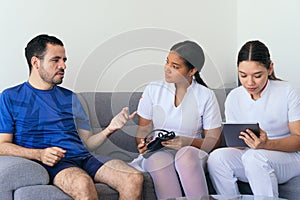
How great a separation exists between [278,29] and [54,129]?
1816mm

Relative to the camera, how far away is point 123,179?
238cm

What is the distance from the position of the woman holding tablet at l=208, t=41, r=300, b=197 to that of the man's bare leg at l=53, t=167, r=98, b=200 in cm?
67

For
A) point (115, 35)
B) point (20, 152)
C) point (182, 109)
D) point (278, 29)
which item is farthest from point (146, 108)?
point (278, 29)

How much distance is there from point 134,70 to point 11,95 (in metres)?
1.04

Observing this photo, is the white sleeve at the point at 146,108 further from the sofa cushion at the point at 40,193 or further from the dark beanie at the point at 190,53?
the sofa cushion at the point at 40,193

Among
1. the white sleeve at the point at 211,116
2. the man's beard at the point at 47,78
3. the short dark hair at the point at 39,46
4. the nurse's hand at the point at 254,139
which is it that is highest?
the short dark hair at the point at 39,46

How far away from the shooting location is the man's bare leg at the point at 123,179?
93.0 inches

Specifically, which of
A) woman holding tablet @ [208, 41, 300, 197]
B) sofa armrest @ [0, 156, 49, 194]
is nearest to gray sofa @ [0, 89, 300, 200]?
sofa armrest @ [0, 156, 49, 194]

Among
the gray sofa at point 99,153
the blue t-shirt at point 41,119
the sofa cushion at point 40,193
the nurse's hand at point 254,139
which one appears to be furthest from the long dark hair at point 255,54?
the sofa cushion at point 40,193

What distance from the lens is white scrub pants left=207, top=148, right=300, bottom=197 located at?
2.40 meters

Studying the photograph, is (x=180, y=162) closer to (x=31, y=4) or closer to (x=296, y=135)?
(x=296, y=135)

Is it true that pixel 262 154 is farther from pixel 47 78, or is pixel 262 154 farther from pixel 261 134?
pixel 47 78

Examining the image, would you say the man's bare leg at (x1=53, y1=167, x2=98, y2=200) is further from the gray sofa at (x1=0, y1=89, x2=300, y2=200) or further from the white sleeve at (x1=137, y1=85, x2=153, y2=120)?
the white sleeve at (x1=137, y1=85, x2=153, y2=120)

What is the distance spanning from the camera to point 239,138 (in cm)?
251
